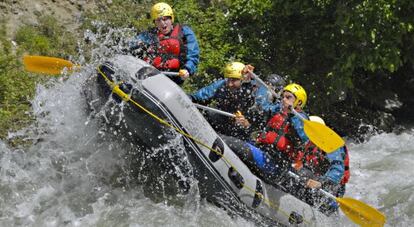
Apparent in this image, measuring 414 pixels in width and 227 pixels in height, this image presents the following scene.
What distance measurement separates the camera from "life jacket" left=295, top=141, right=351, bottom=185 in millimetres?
6523

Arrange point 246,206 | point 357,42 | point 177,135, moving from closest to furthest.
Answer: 1. point 177,135
2. point 246,206
3. point 357,42

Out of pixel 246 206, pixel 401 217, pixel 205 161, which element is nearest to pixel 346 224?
pixel 401 217

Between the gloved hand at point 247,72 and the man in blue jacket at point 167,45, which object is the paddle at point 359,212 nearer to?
the gloved hand at point 247,72

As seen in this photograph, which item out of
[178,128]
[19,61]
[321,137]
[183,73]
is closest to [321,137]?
[321,137]

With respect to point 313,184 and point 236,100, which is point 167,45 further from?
point 313,184

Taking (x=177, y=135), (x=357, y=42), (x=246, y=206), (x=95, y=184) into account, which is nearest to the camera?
(x=177, y=135)

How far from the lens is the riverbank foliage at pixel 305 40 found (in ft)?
28.8

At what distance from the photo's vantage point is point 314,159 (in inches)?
263

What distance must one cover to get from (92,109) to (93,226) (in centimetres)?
110

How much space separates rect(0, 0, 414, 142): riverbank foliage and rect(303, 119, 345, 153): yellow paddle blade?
9.54 ft

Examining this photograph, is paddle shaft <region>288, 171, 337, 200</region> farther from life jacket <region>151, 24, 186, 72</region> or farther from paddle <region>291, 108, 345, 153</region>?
life jacket <region>151, 24, 186, 72</region>

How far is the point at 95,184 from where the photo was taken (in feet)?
22.3

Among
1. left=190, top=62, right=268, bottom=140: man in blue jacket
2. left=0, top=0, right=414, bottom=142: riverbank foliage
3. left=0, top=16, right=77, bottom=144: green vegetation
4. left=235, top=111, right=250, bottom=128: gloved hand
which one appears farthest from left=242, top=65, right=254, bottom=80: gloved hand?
left=0, top=16, right=77, bottom=144: green vegetation

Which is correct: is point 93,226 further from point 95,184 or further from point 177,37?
point 177,37
